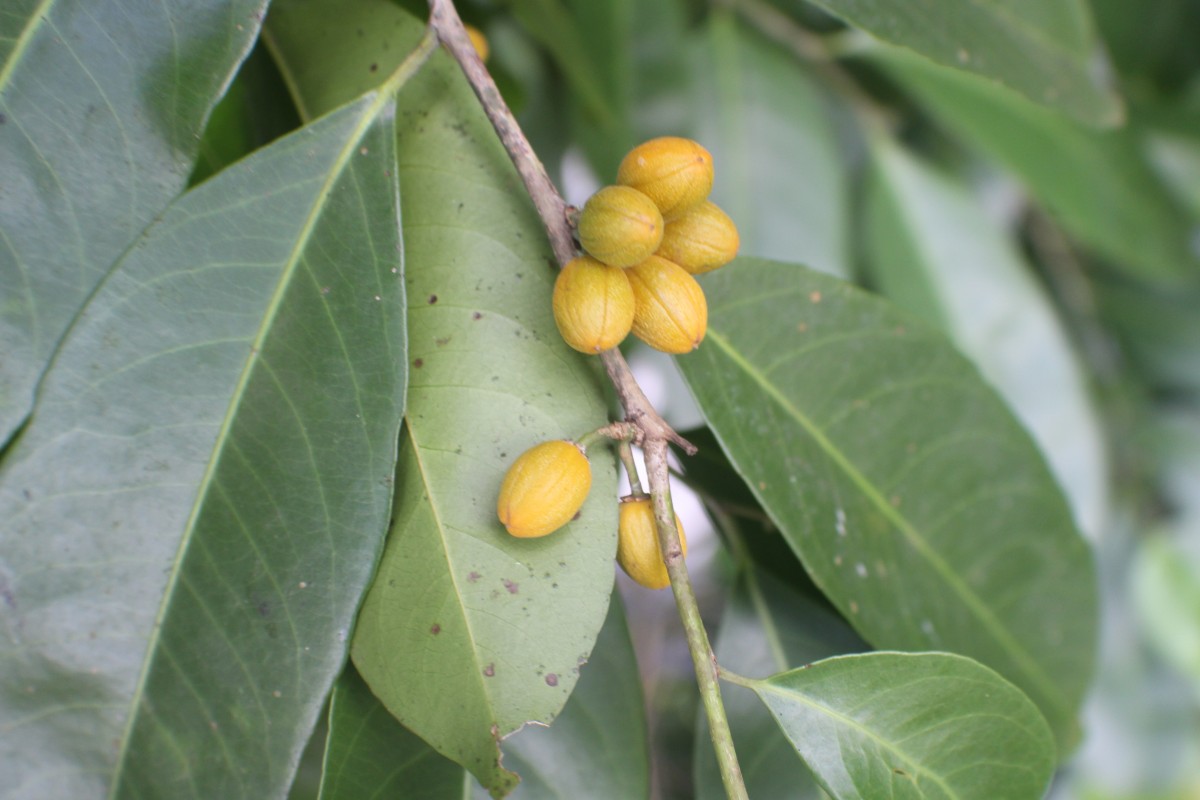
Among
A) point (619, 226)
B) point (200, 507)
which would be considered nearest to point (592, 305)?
point (619, 226)

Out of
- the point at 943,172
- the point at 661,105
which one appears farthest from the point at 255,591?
the point at 943,172

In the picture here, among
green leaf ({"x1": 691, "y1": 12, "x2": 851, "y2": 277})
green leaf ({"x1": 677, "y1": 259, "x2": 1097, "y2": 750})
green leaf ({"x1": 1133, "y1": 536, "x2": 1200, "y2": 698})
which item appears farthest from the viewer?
green leaf ({"x1": 1133, "y1": 536, "x2": 1200, "y2": 698})

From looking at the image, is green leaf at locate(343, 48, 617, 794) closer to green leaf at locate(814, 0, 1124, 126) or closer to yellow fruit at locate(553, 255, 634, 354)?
yellow fruit at locate(553, 255, 634, 354)

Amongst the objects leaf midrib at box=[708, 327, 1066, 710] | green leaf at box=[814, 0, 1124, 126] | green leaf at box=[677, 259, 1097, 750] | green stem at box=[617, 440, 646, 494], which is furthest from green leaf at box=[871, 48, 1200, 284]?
green stem at box=[617, 440, 646, 494]

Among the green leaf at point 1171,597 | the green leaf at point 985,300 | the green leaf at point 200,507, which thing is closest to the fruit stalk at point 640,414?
the green leaf at point 200,507

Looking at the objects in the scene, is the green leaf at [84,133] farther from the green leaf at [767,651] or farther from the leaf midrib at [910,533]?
the green leaf at [767,651]
